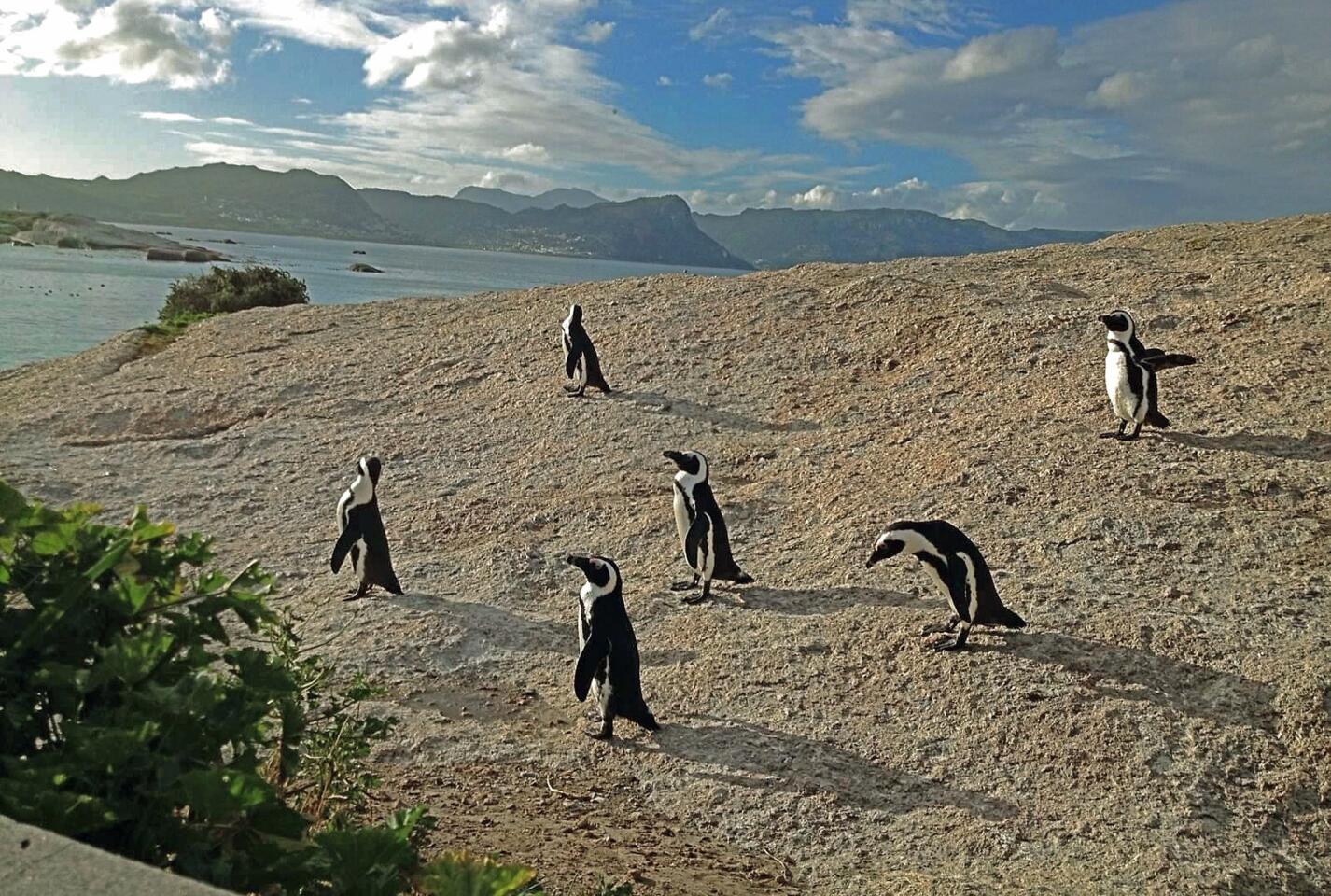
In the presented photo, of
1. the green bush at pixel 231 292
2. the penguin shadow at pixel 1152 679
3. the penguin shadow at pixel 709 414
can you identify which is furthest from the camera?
the green bush at pixel 231 292

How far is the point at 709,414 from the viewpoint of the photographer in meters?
11.3

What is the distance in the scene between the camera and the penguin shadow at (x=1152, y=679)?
5496 mm

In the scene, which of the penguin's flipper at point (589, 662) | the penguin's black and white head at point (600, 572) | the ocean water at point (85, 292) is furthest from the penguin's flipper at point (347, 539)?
the ocean water at point (85, 292)

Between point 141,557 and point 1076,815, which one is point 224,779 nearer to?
point 141,557

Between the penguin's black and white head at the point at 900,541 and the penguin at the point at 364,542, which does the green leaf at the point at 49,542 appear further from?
the penguin at the point at 364,542

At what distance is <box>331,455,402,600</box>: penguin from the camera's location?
7.64m

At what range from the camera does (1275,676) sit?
5.69m

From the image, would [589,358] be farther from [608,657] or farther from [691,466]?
[608,657]

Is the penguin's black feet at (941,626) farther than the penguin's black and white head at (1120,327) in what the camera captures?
No

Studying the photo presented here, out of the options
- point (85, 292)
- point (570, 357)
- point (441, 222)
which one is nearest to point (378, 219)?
point (441, 222)

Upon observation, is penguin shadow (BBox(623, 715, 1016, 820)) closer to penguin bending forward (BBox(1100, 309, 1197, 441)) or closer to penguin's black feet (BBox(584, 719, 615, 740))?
penguin's black feet (BBox(584, 719, 615, 740))

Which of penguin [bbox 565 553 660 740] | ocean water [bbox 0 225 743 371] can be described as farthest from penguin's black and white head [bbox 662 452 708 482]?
ocean water [bbox 0 225 743 371]

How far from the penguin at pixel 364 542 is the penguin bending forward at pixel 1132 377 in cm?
606

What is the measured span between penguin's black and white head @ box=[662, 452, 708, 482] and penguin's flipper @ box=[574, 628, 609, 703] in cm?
228
